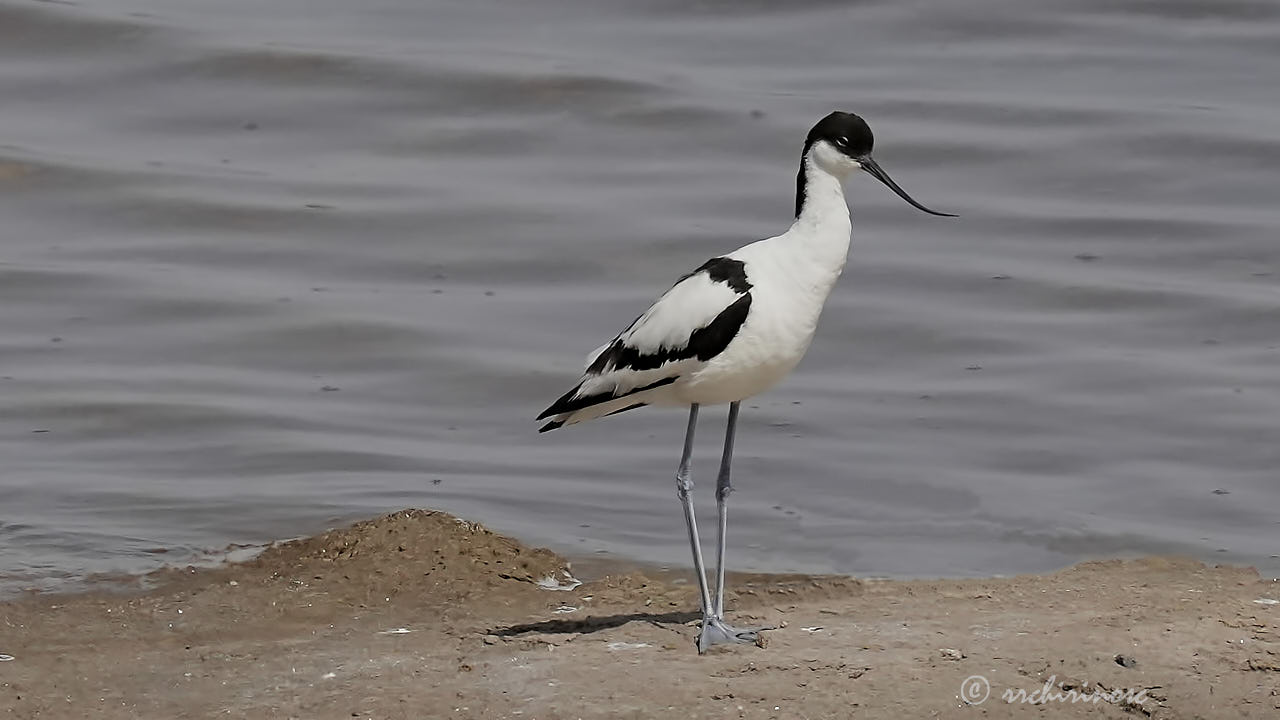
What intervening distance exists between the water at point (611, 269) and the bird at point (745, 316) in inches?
87.3

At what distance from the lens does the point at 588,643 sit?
6129 millimetres

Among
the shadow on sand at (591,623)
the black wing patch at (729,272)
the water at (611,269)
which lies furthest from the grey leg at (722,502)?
the water at (611,269)

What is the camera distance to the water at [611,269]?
9188 mm

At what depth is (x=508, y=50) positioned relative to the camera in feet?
58.4

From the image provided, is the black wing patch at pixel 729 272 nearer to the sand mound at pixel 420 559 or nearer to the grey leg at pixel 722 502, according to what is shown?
the grey leg at pixel 722 502

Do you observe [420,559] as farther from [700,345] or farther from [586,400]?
[700,345]

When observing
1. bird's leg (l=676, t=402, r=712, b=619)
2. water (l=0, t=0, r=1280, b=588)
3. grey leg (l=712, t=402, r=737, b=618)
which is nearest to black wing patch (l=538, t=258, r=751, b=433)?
bird's leg (l=676, t=402, r=712, b=619)

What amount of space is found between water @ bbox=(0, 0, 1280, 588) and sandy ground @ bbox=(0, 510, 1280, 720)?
3.35 feet

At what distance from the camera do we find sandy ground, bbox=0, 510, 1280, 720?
5.52 meters

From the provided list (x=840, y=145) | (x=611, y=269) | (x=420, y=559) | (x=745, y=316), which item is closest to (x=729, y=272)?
(x=745, y=316)

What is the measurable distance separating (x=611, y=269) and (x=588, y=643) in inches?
269

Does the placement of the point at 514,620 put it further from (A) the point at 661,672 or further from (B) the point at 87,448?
(B) the point at 87,448

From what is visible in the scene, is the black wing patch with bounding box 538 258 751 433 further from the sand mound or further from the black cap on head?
the sand mound

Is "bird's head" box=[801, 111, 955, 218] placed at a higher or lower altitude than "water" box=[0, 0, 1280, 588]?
higher
